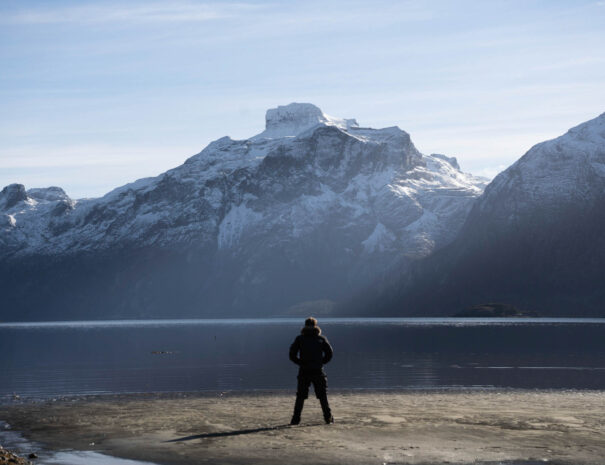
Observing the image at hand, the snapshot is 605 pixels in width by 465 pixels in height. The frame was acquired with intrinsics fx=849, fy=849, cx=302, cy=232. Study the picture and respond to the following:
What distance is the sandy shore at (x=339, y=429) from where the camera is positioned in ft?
89.0

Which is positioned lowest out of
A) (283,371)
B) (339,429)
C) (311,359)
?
(283,371)

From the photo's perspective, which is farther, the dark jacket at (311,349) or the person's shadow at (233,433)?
the dark jacket at (311,349)

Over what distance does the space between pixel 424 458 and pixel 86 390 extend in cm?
3694

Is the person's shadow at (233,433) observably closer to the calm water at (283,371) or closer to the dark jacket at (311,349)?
the dark jacket at (311,349)

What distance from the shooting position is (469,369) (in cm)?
7294

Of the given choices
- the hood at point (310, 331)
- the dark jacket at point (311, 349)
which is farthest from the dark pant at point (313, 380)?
the hood at point (310, 331)

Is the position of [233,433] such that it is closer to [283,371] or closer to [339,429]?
[339,429]

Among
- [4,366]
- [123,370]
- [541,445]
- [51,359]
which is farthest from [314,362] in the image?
[51,359]

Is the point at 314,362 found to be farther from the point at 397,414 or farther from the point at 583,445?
the point at 583,445

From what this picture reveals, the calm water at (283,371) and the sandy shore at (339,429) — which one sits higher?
the sandy shore at (339,429)

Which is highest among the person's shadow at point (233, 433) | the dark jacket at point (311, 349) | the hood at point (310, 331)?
the hood at point (310, 331)

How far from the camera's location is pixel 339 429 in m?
32.2

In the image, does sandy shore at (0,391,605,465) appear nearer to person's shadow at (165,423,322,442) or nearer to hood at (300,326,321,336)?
Answer: person's shadow at (165,423,322,442)

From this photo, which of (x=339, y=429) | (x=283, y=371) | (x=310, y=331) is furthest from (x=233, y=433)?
(x=283, y=371)
